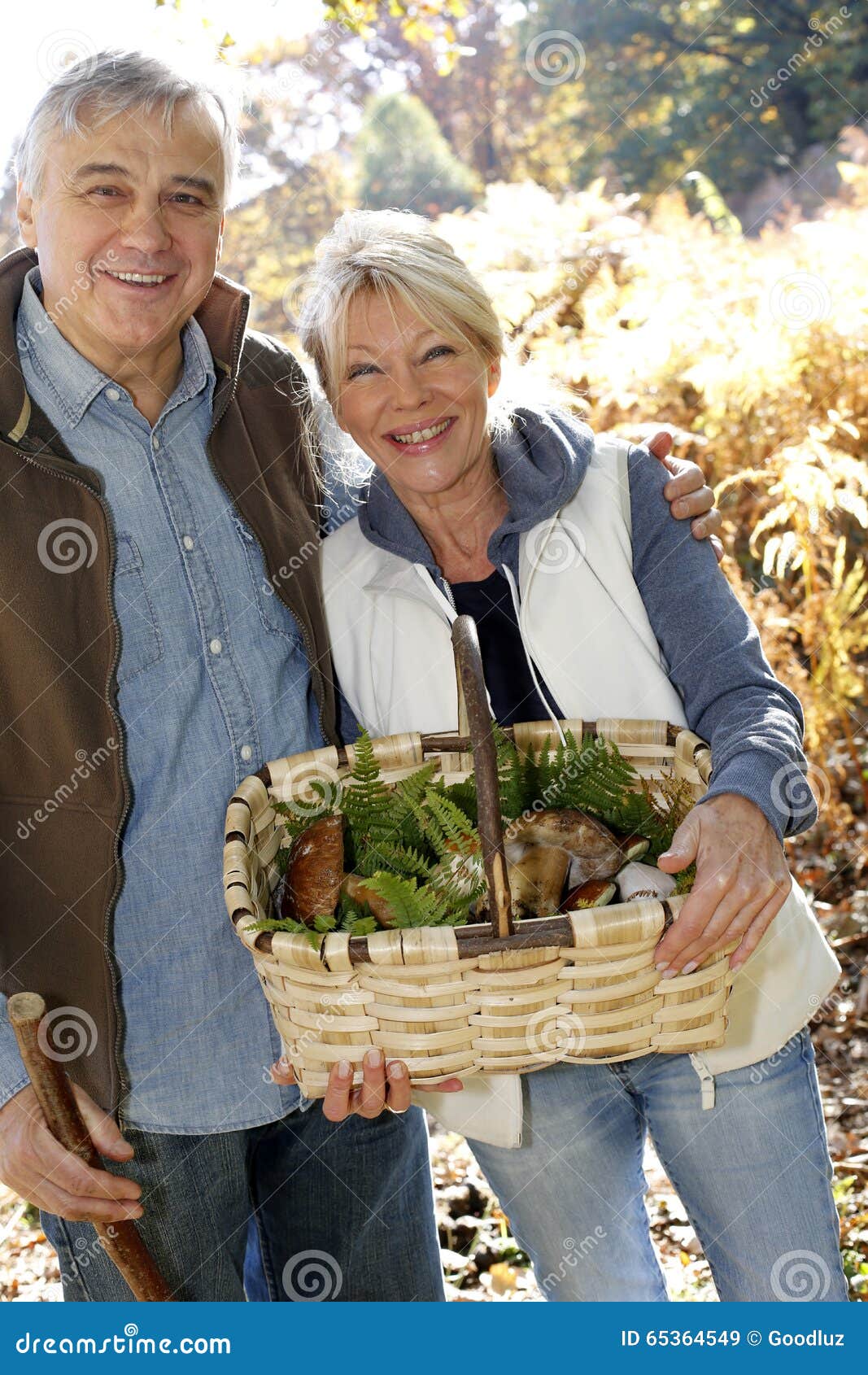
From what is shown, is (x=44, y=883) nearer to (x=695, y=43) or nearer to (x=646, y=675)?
(x=646, y=675)

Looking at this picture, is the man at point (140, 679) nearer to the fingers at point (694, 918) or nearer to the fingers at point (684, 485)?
the fingers at point (684, 485)

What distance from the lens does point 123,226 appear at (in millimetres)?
1789

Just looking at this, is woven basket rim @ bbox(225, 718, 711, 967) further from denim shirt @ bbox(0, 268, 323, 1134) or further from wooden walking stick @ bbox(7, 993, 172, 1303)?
wooden walking stick @ bbox(7, 993, 172, 1303)

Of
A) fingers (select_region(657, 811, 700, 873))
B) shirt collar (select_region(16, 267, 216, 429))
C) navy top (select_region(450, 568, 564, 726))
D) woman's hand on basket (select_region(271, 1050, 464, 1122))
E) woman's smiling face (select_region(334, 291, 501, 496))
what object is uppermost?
shirt collar (select_region(16, 267, 216, 429))

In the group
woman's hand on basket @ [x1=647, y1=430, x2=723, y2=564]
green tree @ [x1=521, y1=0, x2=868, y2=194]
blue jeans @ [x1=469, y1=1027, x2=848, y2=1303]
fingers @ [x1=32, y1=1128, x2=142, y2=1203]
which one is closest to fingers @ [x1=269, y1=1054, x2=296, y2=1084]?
fingers @ [x1=32, y1=1128, x2=142, y2=1203]

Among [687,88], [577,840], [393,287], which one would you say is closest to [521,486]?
[393,287]

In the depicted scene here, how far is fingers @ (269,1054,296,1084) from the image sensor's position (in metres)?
1.67

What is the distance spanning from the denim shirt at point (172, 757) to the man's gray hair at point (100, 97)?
0.73 ft

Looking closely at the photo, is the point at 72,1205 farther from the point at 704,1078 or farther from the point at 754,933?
the point at 754,933

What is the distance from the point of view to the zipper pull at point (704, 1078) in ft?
5.68

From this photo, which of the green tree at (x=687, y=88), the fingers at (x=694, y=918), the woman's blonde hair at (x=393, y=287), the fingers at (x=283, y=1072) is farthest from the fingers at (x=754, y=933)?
the green tree at (x=687, y=88)

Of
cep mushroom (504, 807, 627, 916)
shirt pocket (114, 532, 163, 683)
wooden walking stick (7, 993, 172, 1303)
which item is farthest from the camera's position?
shirt pocket (114, 532, 163, 683)
